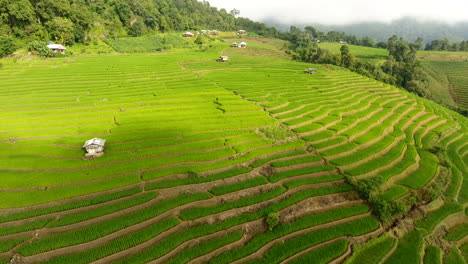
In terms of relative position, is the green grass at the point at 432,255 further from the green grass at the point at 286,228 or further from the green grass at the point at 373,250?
the green grass at the point at 286,228

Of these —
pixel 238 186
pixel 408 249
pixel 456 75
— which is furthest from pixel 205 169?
pixel 456 75

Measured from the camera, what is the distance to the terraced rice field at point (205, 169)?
14.9m

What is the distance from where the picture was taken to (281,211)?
704 inches

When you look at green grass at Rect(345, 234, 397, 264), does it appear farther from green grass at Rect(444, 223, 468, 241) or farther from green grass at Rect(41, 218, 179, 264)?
green grass at Rect(41, 218, 179, 264)

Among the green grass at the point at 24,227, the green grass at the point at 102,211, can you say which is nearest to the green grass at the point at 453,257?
the green grass at the point at 102,211

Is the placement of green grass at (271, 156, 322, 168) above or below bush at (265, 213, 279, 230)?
above

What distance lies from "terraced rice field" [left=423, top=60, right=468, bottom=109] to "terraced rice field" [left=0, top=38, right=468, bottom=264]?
45.7 m

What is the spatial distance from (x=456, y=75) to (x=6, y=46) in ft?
459

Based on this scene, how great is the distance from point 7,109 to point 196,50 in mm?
60318

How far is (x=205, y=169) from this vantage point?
21.5 metres

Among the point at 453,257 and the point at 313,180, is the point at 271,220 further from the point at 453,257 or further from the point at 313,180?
the point at 453,257

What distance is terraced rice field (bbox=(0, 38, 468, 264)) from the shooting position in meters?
14.9

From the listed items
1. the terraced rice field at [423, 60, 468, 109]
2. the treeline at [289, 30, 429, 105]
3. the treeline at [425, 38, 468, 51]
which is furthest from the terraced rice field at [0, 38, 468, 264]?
the treeline at [425, 38, 468, 51]

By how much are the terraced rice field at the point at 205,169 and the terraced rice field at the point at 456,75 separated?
45679mm
